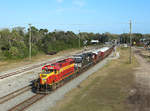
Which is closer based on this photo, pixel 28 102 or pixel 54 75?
pixel 28 102

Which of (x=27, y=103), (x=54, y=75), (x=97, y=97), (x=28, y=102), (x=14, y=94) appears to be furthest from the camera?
(x=54, y=75)

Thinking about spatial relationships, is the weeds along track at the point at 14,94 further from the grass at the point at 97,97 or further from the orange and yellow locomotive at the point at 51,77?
the grass at the point at 97,97

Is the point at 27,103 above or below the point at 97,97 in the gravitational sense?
below

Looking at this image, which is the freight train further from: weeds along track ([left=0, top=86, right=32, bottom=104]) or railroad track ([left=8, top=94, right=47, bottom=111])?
railroad track ([left=8, top=94, right=47, bottom=111])

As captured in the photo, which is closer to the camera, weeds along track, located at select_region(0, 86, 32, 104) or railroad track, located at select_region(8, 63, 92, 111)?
railroad track, located at select_region(8, 63, 92, 111)

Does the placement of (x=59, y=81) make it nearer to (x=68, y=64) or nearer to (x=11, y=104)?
(x=68, y=64)

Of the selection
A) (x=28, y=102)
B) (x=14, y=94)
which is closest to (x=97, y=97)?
(x=28, y=102)

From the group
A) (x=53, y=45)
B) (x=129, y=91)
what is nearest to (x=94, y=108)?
(x=129, y=91)

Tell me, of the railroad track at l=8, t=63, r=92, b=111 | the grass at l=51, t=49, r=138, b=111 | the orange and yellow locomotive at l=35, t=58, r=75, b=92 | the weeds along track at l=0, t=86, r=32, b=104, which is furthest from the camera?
the orange and yellow locomotive at l=35, t=58, r=75, b=92

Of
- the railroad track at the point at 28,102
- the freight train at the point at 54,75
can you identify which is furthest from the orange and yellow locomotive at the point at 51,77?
the railroad track at the point at 28,102

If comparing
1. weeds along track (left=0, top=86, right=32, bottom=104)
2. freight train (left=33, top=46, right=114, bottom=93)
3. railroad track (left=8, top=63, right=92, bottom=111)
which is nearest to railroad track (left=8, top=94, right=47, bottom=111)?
railroad track (left=8, top=63, right=92, bottom=111)

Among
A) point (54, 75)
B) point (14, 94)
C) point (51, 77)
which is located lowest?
point (14, 94)

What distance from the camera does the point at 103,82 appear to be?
78.0ft

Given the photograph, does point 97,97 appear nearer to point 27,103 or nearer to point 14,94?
point 27,103
